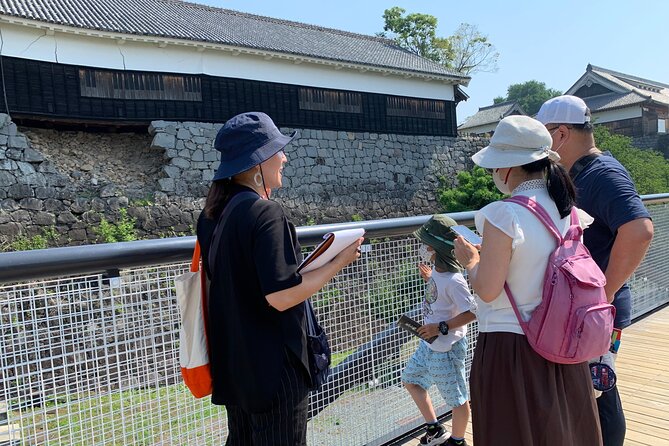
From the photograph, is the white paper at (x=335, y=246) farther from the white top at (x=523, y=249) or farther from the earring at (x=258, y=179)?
the white top at (x=523, y=249)

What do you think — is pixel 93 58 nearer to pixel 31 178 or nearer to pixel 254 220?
pixel 31 178

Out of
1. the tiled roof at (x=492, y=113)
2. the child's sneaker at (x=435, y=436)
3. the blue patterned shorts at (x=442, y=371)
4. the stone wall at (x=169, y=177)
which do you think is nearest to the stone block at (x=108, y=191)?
the stone wall at (x=169, y=177)

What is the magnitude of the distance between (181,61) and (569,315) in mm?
15983

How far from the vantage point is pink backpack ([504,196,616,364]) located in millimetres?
1463

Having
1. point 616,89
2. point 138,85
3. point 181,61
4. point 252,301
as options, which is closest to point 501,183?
point 252,301

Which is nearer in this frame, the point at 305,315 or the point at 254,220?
the point at 254,220

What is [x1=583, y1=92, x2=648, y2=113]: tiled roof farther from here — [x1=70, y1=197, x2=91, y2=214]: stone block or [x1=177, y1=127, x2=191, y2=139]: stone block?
[x1=70, y1=197, x2=91, y2=214]: stone block

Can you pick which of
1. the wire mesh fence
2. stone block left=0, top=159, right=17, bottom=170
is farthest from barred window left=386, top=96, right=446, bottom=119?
the wire mesh fence

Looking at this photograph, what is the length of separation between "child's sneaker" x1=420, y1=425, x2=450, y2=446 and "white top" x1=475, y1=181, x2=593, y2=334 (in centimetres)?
104

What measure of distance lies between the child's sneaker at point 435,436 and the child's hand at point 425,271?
71cm

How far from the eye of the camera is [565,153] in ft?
6.44

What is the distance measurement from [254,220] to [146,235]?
1337cm

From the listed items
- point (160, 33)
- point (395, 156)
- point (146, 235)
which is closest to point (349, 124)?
point (395, 156)

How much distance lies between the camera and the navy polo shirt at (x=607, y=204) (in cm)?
177
